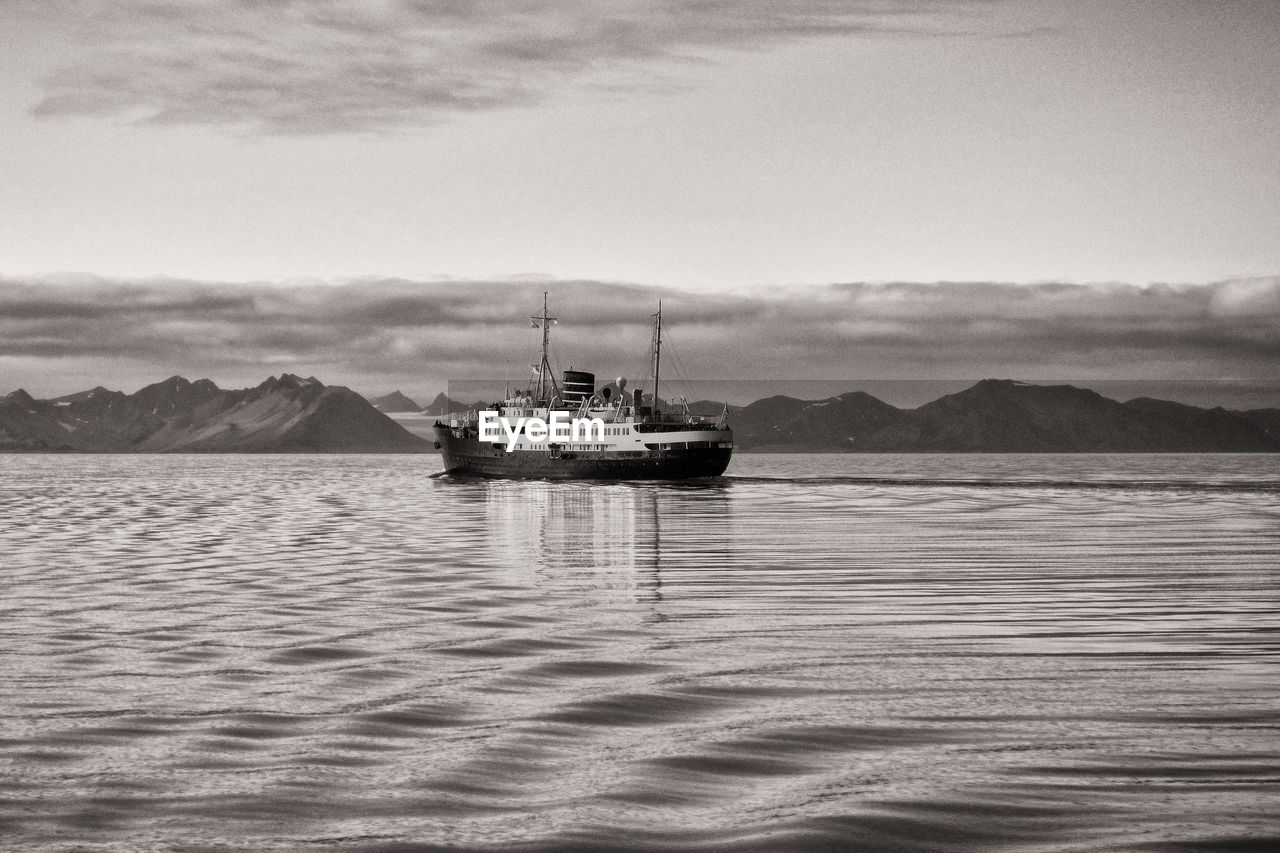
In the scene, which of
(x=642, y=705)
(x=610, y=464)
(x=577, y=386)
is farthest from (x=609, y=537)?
(x=577, y=386)

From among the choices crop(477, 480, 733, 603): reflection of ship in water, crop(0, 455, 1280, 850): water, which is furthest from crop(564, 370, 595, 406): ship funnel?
crop(0, 455, 1280, 850): water

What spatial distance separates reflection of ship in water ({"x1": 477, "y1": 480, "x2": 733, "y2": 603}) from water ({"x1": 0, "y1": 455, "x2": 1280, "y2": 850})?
477mm

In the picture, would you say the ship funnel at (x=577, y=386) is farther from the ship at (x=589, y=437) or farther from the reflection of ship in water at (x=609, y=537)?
the reflection of ship in water at (x=609, y=537)

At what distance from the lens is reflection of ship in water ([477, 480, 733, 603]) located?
2927 cm

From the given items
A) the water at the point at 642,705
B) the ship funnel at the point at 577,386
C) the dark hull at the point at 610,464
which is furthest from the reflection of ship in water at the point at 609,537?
the ship funnel at the point at 577,386

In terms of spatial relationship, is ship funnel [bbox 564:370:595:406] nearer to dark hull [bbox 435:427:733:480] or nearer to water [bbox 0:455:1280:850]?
dark hull [bbox 435:427:733:480]

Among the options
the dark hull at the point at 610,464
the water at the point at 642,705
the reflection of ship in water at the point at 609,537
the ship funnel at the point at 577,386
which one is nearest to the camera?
the water at the point at 642,705

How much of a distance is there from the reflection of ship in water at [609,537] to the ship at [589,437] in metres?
21.5

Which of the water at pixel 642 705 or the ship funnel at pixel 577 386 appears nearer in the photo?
the water at pixel 642 705

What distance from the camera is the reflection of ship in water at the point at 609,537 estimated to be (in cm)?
2927

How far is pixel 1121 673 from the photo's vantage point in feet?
49.3

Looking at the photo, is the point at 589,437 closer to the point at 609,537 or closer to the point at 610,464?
the point at 610,464

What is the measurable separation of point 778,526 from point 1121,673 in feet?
119

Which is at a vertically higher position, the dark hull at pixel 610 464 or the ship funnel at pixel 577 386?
the ship funnel at pixel 577 386
